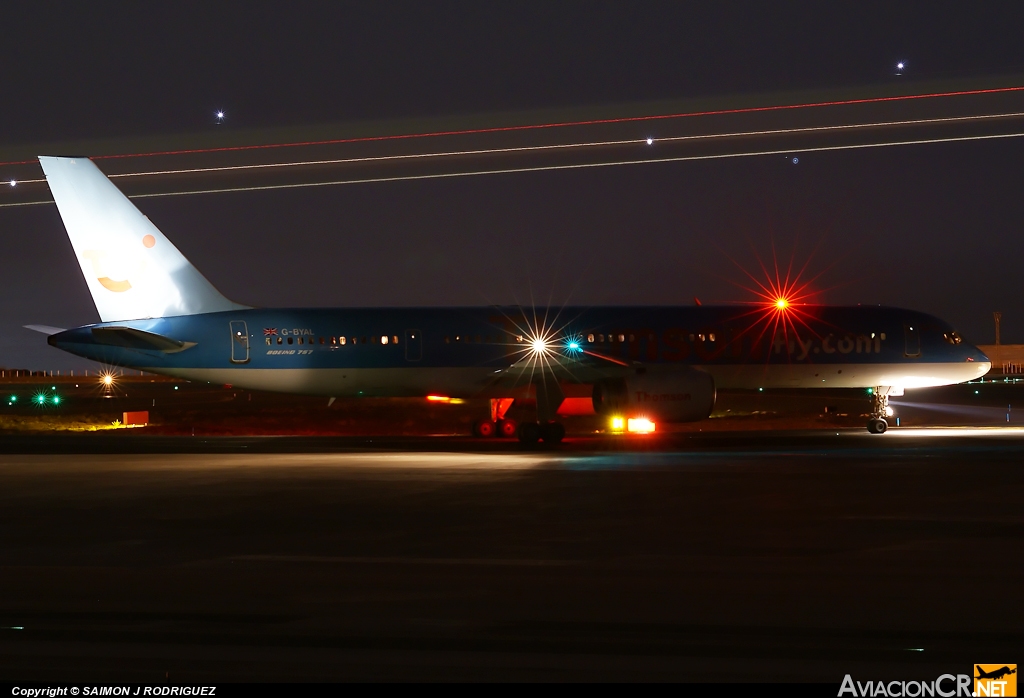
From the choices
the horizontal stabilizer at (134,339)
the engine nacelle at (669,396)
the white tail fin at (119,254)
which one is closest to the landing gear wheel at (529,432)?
the engine nacelle at (669,396)

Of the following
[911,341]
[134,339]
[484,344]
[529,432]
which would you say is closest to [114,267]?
[134,339]

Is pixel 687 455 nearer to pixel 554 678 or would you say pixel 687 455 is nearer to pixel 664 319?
pixel 664 319

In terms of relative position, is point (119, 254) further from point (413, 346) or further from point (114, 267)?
point (413, 346)

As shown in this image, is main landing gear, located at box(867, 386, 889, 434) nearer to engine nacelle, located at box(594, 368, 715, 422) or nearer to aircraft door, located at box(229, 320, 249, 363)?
engine nacelle, located at box(594, 368, 715, 422)

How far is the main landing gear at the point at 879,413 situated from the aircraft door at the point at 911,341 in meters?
1.34

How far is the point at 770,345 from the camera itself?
103ft

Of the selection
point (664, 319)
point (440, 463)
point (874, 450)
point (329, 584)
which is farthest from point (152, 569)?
point (664, 319)

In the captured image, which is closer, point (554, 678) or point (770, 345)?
point (554, 678)

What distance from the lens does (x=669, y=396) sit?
26.2 m

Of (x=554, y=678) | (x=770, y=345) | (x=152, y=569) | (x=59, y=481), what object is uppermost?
(x=770, y=345)

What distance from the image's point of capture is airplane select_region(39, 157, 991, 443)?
27.6 metres

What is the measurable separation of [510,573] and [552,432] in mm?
17758

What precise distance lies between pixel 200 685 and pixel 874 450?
20033 millimetres

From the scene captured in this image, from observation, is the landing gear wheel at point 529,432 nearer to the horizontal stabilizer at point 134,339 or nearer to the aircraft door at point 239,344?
the aircraft door at point 239,344
